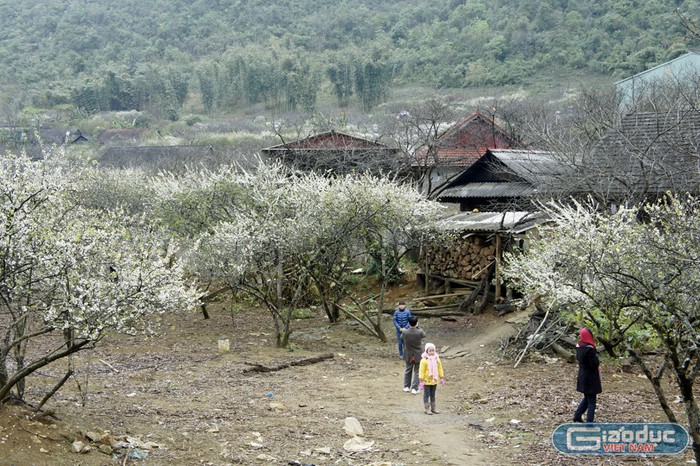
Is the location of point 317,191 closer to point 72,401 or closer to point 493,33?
point 72,401

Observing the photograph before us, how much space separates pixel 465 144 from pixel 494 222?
693 inches

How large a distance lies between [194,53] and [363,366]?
4347 inches

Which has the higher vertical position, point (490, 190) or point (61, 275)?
point (61, 275)

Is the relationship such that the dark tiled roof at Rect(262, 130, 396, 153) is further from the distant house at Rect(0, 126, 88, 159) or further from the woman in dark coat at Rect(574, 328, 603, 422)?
the distant house at Rect(0, 126, 88, 159)

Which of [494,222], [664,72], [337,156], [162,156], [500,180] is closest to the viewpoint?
[494,222]

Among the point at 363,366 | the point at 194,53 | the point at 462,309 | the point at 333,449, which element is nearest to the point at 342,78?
the point at 194,53

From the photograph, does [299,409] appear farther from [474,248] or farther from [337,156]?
[337,156]

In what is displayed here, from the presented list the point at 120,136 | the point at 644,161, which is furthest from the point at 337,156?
the point at 120,136

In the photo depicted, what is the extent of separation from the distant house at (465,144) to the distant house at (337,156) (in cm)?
253

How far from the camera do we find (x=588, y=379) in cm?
946

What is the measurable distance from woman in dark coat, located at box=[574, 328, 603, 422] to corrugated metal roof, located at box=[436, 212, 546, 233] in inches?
344

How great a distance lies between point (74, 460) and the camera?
25.3 ft

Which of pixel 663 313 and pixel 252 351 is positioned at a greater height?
pixel 663 313

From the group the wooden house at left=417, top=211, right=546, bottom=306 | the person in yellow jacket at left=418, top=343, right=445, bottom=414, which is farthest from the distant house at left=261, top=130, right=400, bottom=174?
the person in yellow jacket at left=418, top=343, right=445, bottom=414
